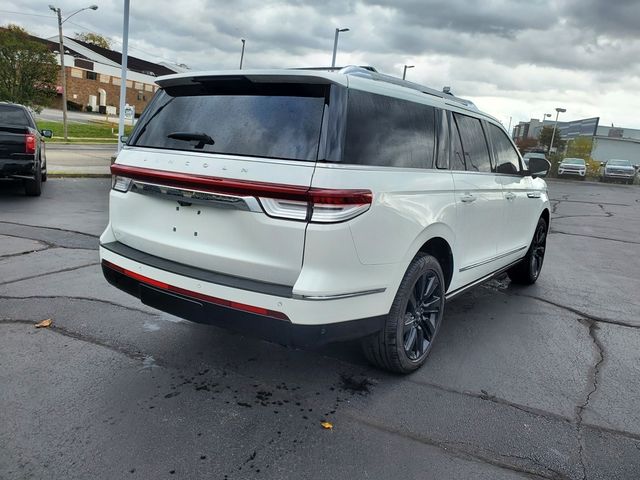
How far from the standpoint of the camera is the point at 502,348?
4367 mm

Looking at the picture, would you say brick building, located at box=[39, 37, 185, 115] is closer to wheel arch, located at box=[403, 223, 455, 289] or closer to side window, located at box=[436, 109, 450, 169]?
side window, located at box=[436, 109, 450, 169]

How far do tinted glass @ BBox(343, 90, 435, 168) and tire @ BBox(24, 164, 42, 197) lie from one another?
900 centimetres

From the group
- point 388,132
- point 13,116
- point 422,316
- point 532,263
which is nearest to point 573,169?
point 532,263

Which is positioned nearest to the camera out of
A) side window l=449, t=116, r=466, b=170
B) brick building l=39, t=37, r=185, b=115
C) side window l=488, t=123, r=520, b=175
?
side window l=449, t=116, r=466, b=170

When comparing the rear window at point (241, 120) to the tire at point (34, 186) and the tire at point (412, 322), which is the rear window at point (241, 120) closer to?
the tire at point (412, 322)

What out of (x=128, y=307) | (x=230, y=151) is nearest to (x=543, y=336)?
(x=230, y=151)

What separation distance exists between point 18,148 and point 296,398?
347 inches

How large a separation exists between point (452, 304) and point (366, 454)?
303 cm

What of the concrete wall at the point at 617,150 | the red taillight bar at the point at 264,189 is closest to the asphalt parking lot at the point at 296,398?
the red taillight bar at the point at 264,189

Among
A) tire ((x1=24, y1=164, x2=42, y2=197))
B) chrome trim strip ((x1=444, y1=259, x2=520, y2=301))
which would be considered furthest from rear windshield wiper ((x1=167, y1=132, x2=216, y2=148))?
tire ((x1=24, y1=164, x2=42, y2=197))

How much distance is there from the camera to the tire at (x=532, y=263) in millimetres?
6238

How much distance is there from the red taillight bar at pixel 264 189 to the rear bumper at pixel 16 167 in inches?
319

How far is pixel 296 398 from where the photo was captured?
3291 mm

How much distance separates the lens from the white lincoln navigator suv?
2.77 metres
